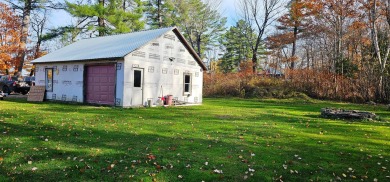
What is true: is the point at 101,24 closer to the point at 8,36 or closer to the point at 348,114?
the point at 8,36

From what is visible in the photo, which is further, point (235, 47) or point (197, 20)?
point (235, 47)

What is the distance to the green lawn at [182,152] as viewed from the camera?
15.0 ft

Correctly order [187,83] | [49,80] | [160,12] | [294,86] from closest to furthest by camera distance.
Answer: [49,80] < [187,83] < [294,86] < [160,12]

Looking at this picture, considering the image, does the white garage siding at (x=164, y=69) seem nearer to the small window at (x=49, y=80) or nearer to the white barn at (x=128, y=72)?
the white barn at (x=128, y=72)

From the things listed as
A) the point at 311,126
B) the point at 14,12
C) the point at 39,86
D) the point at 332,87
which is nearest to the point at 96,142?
the point at 311,126

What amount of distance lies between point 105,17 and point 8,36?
945 centimetres

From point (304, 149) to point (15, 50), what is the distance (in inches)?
1174

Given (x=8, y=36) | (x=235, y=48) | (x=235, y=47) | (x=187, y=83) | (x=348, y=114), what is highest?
(x=235, y=47)

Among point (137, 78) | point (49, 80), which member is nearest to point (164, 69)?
point (137, 78)

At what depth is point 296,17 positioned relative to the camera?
3347 cm

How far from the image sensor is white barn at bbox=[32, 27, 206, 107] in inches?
589

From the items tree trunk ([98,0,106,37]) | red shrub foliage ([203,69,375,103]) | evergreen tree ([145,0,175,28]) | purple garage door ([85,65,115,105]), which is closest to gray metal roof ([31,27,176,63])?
purple garage door ([85,65,115,105])

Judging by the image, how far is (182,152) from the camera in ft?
19.0

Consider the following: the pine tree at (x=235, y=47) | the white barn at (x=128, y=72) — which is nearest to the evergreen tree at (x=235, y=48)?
the pine tree at (x=235, y=47)
